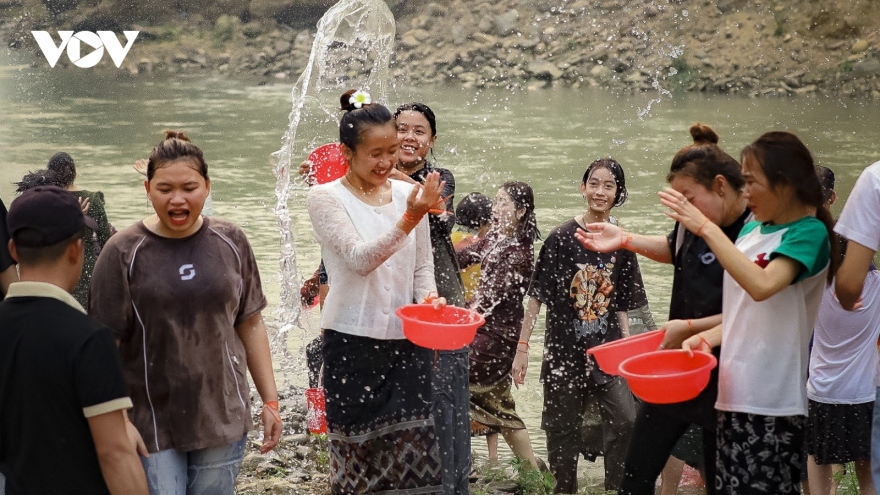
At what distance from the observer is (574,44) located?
30547 mm

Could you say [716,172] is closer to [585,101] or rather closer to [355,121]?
[355,121]

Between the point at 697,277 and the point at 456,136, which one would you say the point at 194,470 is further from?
the point at 456,136

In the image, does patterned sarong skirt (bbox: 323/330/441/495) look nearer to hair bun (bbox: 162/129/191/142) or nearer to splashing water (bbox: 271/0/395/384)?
hair bun (bbox: 162/129/191/142)

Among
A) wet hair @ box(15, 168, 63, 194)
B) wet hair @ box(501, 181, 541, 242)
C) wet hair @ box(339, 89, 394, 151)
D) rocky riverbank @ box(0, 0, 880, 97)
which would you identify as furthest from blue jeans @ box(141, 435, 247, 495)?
rocky riverbank @ box(0, 0, 880, 97)

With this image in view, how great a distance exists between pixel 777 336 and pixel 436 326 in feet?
3.32

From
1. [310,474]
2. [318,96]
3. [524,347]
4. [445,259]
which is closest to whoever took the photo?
[445,259]

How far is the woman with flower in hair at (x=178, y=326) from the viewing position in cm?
321

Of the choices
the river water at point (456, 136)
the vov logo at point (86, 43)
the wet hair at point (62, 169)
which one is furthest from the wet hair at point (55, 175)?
the vov logo at point (86, 43)

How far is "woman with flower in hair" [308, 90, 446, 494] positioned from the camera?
3.71 metres

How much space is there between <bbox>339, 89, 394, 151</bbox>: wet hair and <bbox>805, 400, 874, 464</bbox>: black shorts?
7.00ft

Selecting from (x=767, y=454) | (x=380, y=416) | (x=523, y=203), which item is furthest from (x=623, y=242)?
(x=523, y=203)

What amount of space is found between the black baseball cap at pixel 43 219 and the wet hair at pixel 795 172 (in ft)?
6.24

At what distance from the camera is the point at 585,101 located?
83.7ft

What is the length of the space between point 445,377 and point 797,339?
1458 mm
